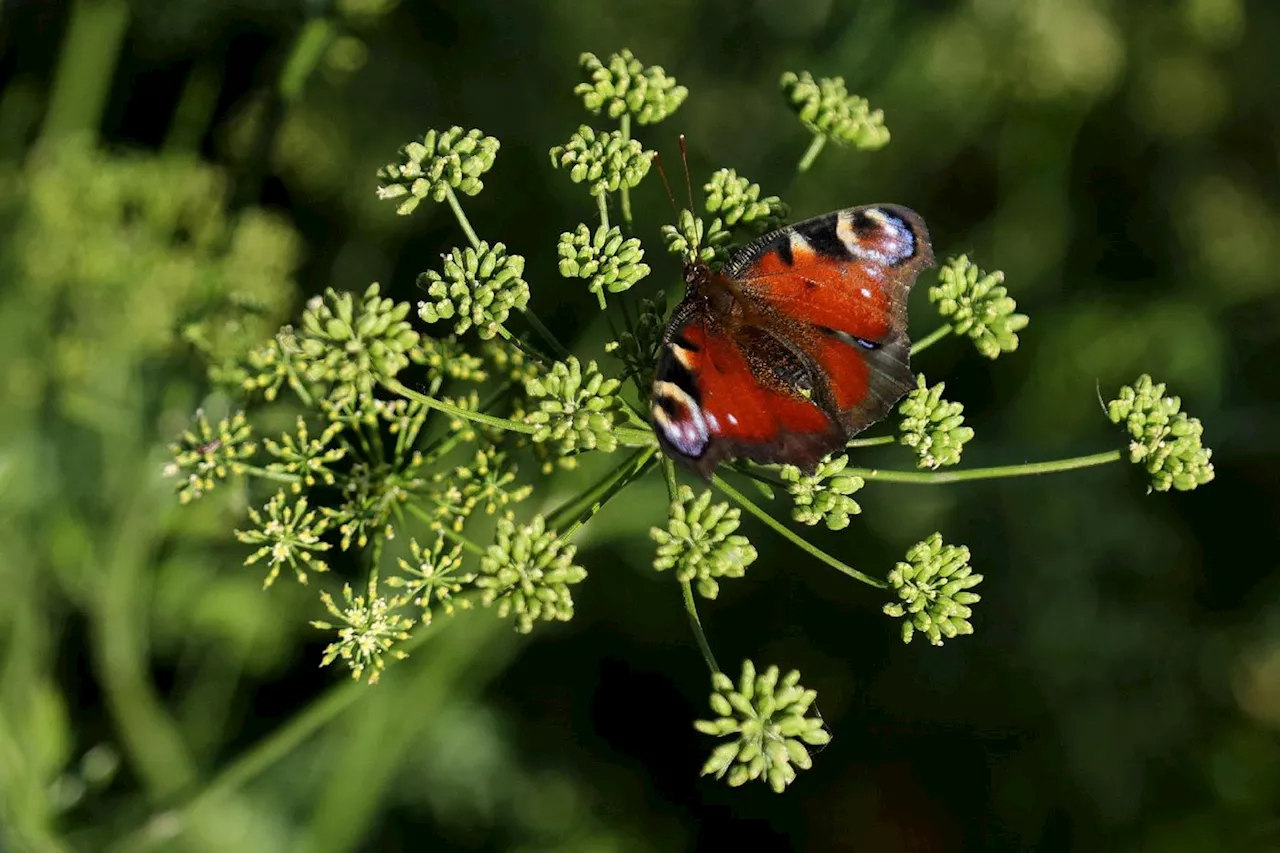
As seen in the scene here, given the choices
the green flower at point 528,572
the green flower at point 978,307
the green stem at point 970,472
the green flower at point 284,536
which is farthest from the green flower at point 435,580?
the green flower at point 978,307

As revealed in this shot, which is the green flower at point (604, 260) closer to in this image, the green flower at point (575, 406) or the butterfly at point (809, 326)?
the butterfly at point (809, 326)

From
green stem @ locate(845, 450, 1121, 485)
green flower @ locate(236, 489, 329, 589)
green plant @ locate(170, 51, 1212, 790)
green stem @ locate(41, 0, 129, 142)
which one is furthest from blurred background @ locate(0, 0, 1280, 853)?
green stem @ locate(845, 450, 1121, 485)

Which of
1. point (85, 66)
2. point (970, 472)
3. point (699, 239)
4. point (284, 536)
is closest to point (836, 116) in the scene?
point (699, 239)

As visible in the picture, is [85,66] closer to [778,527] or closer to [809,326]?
[809,326]

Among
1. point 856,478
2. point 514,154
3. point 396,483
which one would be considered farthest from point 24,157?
point 856,478

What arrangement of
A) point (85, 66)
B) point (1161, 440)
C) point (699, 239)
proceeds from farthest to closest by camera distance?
1. point (85, 66)
2. point (699, 239)
3. point (1161, 440)

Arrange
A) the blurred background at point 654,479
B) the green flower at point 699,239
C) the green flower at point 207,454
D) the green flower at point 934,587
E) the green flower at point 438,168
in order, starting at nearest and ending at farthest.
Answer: the green flower at point 934,587
the green flower at point 438,168
the green flower at point 207,454
the green flower at point 699,239
the blurred background at point 654,479

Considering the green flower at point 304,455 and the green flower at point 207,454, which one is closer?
the green flower at point 304,455
